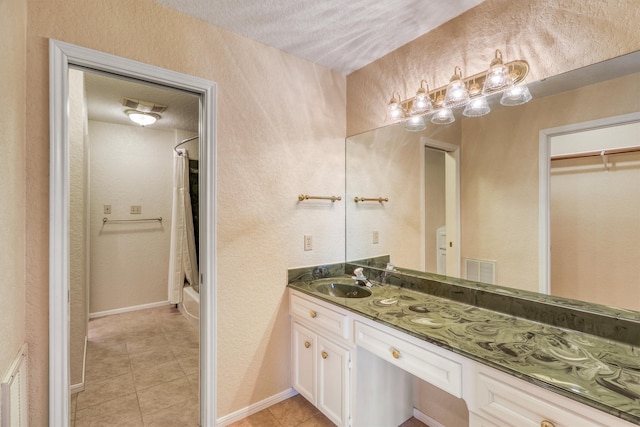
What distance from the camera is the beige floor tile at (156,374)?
215cm

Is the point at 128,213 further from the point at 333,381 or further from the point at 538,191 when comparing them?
the point at 538,191

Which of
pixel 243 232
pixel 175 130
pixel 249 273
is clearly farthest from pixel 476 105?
pixel 175 130

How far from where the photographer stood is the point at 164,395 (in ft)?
6.65

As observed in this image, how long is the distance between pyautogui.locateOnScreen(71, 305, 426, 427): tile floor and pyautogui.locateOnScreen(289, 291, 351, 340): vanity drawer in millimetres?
631

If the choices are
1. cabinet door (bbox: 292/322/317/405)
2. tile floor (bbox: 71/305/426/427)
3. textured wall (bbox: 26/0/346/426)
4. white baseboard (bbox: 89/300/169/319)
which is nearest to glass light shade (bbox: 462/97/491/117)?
textured wall (bbox: 26/0/346/426)

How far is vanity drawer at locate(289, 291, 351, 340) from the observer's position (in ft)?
5.24

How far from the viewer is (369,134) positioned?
2.20 metres

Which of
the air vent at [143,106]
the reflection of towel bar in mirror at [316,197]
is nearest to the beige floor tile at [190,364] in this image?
the reflection of towel bar in mirror at [316,197]

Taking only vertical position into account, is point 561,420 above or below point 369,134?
below

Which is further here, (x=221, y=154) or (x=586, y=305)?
(x=221, y=154)

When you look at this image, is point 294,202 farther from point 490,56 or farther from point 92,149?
point 92,149

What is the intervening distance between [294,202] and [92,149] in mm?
2763

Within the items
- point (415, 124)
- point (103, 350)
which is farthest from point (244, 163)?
point (103, 350)

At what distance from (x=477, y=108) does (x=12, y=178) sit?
2104 millimetres
